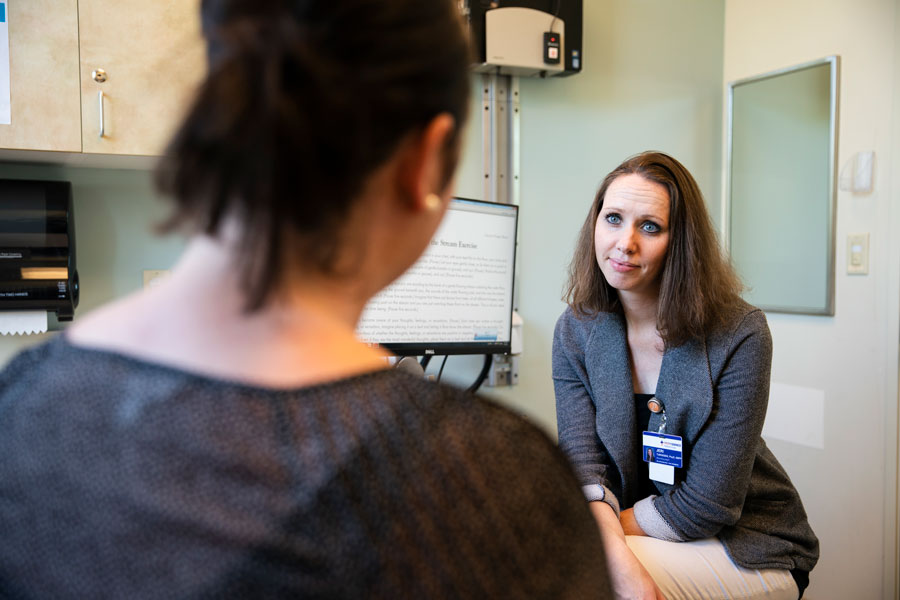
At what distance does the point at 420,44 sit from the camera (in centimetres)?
48

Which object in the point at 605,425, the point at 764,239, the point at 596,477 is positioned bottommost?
the point at 596,477

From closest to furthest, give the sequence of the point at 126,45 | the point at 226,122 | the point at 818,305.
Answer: the point at 226,122 → the point at 126,45 → the point at 818,305

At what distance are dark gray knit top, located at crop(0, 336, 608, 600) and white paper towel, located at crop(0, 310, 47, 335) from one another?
1.57 metres

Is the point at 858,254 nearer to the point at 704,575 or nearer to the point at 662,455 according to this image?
the point at 662,455

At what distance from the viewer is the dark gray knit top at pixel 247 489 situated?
0.47 metres

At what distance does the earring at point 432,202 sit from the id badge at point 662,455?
45.1 inches

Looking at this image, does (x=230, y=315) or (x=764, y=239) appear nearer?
(x=230, y=315)

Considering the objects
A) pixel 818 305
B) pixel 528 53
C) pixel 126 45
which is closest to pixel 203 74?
pixel 126 45

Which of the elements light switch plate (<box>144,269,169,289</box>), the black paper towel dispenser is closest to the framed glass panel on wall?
light switch plate (<box>144,269,169,289</box>)

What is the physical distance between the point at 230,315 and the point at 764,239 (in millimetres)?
2621

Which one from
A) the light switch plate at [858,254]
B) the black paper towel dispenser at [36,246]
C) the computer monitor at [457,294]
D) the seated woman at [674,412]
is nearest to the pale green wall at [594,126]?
the computer monitor at [457,294]

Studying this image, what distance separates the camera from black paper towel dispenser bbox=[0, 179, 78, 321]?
183 centimetres

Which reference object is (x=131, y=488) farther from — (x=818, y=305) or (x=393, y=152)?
(x=818, y=305)

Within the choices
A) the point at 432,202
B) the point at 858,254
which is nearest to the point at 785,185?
the point at 858,254
